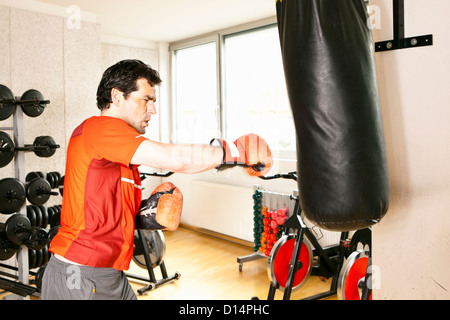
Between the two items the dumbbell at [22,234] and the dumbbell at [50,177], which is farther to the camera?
the dumbbell at [50,177]

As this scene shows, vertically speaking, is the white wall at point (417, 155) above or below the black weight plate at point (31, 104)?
below

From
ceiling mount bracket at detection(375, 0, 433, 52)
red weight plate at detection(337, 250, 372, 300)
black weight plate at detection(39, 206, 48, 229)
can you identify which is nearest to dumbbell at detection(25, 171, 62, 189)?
black weight plate at detection(39, 206, 48, 229)

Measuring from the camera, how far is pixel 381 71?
1.55 m

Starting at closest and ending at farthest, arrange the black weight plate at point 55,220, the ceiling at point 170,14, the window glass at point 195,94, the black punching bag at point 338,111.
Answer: the black punching bag at point 338,111 < the black weight plate at point 55,220 < the ceiling at point 170,14 < the window glass at point 195,94

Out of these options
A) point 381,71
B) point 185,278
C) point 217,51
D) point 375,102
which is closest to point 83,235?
point 375,102

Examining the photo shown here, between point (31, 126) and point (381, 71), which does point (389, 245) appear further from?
point (31, 126)

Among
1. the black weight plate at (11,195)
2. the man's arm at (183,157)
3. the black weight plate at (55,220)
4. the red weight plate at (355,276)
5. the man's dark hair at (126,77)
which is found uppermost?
the man's dark hair at (126,77)

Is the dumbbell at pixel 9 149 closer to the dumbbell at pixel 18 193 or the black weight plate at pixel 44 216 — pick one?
the dumbbell at pixel 18 193

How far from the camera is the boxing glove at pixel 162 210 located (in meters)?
1.50

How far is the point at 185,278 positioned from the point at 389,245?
8.03ft

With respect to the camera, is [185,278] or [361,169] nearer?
[361,169]

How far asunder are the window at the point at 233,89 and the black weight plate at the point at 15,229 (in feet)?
8.25

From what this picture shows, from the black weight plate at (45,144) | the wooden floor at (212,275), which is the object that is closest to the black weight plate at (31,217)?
the black weight plate at (45,144)

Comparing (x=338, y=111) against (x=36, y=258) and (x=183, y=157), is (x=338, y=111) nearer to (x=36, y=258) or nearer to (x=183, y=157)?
(x=183, y=157)
